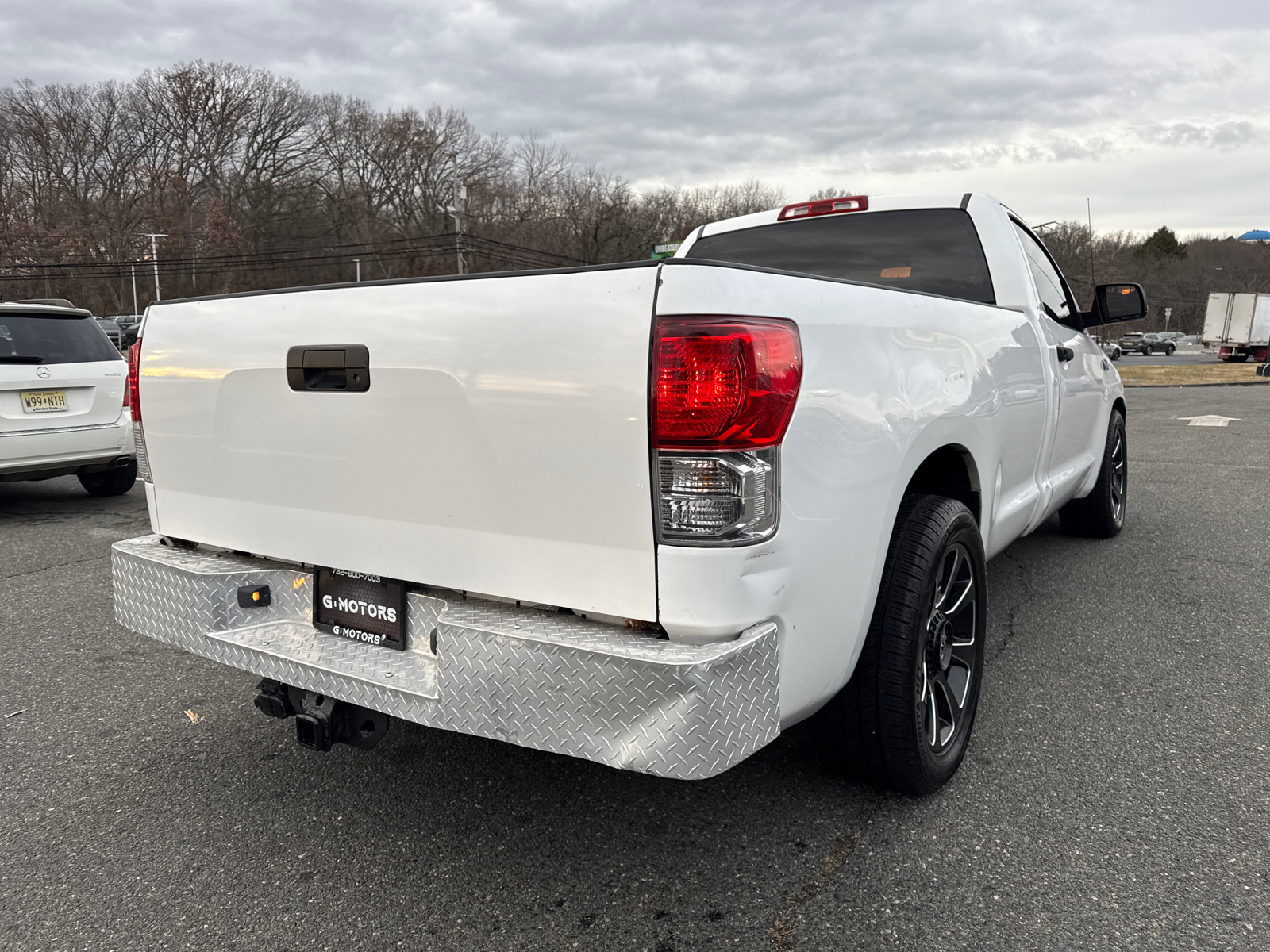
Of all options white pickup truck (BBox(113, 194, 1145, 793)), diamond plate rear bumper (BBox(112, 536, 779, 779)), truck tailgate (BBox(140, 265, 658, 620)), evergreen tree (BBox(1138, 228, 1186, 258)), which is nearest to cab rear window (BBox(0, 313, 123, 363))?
white pickup truck (BBox(113, 194, 1145, 793))

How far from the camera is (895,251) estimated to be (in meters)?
4.04

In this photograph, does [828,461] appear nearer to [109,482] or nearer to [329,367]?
[329,367]

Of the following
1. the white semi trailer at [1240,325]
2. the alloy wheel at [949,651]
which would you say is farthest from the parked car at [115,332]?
the white semi trailer at [1240,325]

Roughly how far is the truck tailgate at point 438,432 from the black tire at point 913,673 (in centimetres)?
84

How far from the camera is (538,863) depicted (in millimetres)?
2354

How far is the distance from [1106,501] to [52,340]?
7.68 metres

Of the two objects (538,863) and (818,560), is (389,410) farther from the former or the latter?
(538,863)

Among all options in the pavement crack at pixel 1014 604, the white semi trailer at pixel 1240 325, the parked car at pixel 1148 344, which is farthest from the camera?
the parked car at pixel 1148 344

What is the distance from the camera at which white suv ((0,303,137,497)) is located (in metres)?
6.73

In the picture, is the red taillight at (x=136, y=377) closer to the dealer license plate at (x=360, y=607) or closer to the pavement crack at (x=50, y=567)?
the dealer license plate at (x=360, y=607)

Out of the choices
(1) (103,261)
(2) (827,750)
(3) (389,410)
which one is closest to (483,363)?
(3) (389,410)

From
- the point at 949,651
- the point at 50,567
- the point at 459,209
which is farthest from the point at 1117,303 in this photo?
the point at 459,209

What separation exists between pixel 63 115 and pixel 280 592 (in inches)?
3235

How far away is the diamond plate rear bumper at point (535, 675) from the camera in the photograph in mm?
1801
